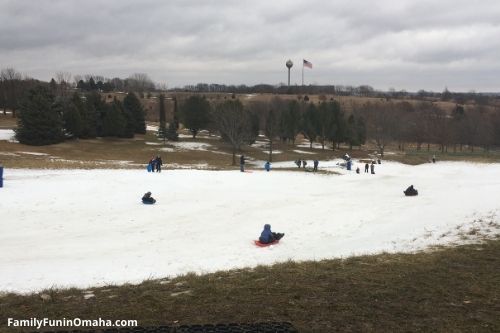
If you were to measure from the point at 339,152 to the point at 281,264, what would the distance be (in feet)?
191

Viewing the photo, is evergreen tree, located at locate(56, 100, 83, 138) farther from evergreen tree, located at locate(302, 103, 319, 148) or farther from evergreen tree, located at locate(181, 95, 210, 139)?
evergreen tree, located at locate(302, 103, 319, 148)

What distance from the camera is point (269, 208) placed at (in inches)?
857

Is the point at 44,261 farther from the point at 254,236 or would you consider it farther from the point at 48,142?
the point at 48,142

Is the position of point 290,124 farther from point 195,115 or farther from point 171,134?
point 171,134

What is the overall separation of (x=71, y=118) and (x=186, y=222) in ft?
138

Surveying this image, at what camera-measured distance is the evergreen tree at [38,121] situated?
4900cm

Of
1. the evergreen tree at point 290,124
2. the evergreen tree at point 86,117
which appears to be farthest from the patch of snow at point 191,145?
the evergreen tree at point 290,124

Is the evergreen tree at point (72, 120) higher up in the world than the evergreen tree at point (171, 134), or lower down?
higher up

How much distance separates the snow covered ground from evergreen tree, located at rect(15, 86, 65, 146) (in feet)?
76.3

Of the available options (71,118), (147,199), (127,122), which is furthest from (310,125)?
(147,199)

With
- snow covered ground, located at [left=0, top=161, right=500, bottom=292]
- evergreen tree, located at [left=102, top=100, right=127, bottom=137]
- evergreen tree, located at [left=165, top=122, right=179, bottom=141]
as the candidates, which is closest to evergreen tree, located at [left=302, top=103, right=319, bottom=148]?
evergreen tree, located at [left=165, top=122, right=179, bottom=141]

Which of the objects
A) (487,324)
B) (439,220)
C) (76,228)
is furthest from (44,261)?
(439,220)

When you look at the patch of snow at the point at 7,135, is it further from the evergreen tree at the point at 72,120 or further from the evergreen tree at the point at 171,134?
the evergreen tree at the point at 171,134

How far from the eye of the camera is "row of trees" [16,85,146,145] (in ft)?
162
